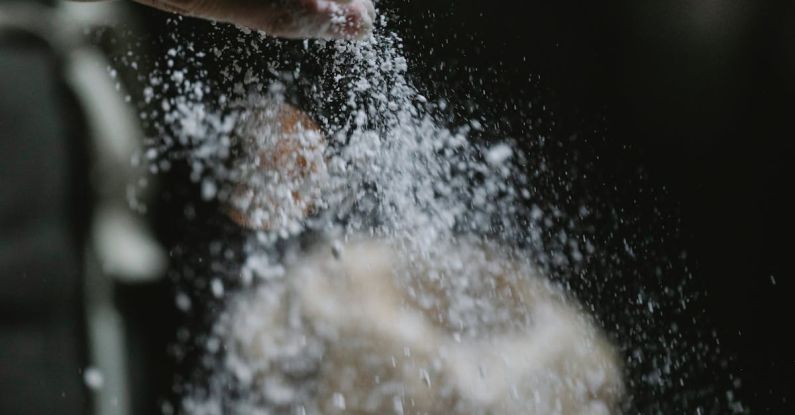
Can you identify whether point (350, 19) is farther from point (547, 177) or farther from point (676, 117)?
point (676, 117)

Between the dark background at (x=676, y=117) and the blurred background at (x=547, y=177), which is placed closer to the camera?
the blurred background at (x=547, y=177)

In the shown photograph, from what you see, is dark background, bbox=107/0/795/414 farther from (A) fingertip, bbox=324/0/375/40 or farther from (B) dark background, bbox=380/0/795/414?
(A) fingertip, bbox=324/0/375/40

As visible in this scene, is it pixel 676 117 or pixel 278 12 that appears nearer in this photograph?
pixel 278 12

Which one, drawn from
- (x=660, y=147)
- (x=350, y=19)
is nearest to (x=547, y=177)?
(x=660, y=147)

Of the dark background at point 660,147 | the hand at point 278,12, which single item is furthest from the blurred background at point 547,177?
the hand at point 278,12

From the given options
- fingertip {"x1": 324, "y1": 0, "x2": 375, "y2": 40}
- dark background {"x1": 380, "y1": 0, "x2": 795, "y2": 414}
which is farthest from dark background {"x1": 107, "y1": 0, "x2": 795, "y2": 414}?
fingertip {"x1": 324, "y1": 0, "x2": 375, "y2": 40}

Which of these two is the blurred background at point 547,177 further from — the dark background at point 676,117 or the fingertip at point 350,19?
the fingertip at point 350,19
